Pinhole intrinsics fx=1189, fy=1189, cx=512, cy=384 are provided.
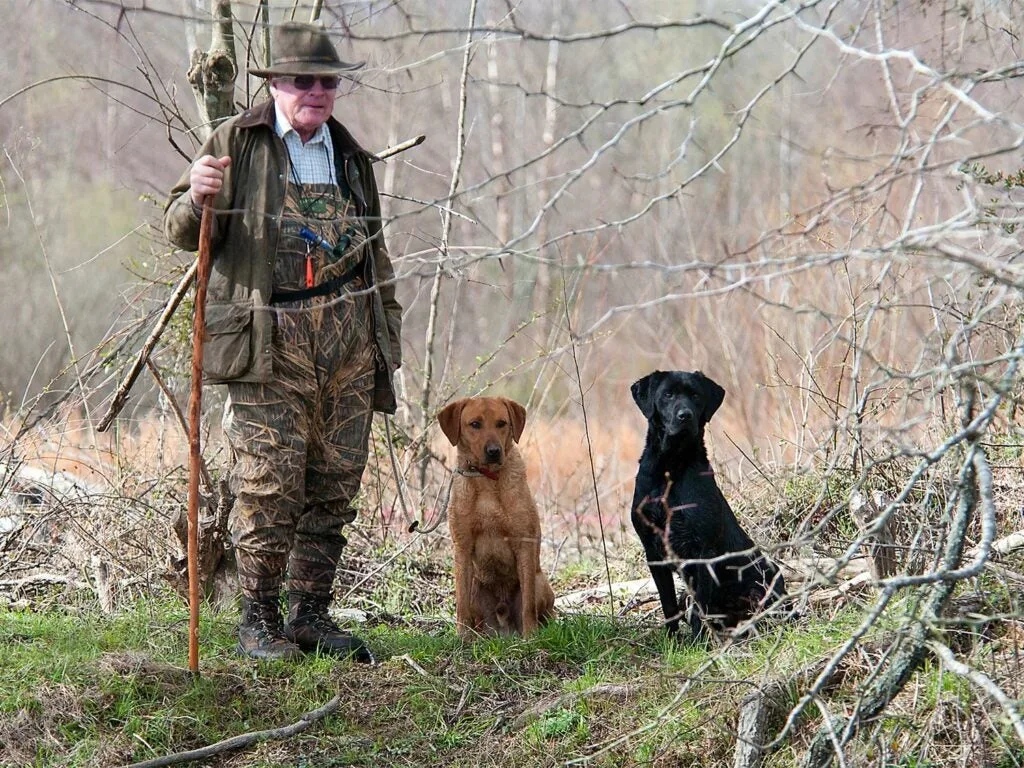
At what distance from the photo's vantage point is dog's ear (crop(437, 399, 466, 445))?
227 inches

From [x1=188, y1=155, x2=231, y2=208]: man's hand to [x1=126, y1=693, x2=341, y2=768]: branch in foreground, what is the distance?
6.87 ft

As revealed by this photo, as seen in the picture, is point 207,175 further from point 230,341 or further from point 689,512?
point 689,512

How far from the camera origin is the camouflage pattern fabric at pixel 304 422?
4992mm

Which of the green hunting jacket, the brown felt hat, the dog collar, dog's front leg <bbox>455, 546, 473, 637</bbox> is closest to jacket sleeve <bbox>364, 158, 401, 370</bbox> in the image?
the green hunting jacket

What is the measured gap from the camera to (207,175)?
4688 mm

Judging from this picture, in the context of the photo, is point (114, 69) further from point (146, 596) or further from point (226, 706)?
point (226, 706)

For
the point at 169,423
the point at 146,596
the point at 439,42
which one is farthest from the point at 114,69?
the point at 146,596

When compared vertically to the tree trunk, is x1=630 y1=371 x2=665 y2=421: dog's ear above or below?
below

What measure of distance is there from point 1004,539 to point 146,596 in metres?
4.28

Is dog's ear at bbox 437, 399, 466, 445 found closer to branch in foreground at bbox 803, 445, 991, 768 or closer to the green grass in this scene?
the green grass

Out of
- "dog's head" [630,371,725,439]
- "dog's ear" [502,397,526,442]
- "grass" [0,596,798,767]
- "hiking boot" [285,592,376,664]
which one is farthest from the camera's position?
"dog's ear" [502,397,526,442]

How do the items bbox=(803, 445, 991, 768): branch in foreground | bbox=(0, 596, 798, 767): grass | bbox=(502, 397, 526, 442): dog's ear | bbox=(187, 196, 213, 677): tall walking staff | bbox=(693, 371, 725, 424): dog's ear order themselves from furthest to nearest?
1. bbox=(502, 397, 526, 442): dog's ear
2. bbox=(693, 371, 725, 424): dog's ear
3. bbox=(187, 196, 213, 677): tall walking staff
4. bbox=(0, 596, 798, 767): grass
5. bbox=(803, 445, 991, 768): branch in foreground

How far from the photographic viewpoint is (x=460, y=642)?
553 cm

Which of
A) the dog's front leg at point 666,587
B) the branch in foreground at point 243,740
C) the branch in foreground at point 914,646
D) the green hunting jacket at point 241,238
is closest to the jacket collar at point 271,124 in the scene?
the green hunting jacket at point 241,238
